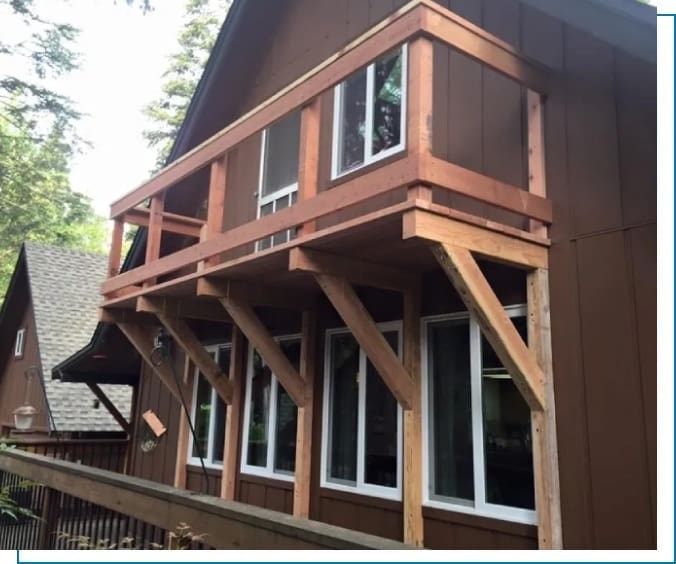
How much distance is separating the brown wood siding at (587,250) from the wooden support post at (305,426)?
582mm

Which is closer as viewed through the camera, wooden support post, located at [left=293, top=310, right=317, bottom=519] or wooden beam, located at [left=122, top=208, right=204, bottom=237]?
wooden support post, located at [left=293, top=310, right=317, bottom=519]

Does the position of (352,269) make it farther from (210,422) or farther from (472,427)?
(210,422)

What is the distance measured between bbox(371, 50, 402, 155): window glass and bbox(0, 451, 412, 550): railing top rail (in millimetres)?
3034

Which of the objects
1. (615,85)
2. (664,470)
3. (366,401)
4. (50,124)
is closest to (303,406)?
(366,401)

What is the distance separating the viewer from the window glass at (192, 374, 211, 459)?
22.0ft

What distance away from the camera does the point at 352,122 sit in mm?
5555

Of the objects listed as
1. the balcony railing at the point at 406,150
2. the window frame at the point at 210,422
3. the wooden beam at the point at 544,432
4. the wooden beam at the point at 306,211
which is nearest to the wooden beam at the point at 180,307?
the wooden beam at the point at 306,211

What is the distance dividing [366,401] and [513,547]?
1.58 meters

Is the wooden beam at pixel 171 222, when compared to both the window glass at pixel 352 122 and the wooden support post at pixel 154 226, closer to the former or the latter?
the wooden support post at pixel 154 226

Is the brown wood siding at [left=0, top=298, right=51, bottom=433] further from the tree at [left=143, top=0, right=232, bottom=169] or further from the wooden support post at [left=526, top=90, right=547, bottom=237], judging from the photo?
the wooden support post at [left=526, top=90, right=547, bottom=237]

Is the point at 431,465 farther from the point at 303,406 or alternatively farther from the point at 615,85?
the point at 615,85

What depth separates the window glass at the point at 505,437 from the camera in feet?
12.1

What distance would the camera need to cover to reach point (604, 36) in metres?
3.42

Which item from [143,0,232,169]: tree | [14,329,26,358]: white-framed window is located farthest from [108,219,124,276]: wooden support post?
[143,0,232,169]: tree
